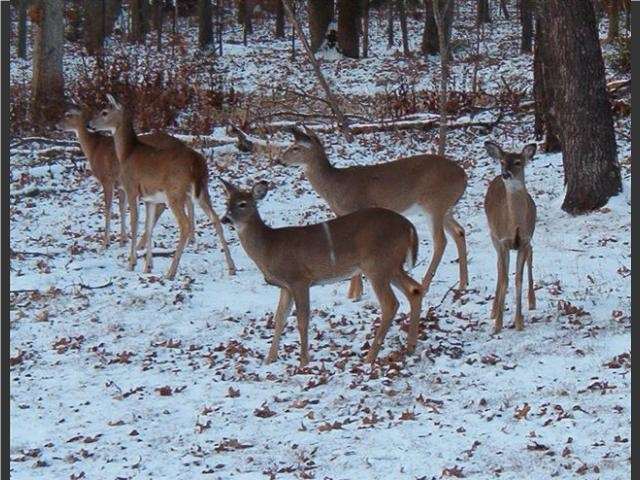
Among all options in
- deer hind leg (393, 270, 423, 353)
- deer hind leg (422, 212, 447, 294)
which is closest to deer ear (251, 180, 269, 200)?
deer hind leg (393, 270, 423, 353)

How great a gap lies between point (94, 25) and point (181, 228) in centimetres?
2306

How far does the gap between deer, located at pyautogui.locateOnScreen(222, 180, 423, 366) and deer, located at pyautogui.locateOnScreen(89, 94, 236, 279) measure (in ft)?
8.43

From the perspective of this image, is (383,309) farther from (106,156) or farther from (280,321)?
(106,156)

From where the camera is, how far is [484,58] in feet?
94.4

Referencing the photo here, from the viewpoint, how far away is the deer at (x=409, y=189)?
9469mm

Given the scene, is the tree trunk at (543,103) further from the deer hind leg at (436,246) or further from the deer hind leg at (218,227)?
the deer hind leg at (218,227)

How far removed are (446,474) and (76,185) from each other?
1031 cm

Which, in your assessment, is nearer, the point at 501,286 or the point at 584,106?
the point at 501,286

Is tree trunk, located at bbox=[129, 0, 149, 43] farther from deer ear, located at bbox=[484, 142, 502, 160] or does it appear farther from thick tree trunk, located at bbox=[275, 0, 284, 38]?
deer ear, located at bbox=[484, 142, 502, 160]

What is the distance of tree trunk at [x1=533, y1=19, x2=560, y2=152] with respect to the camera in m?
14.0

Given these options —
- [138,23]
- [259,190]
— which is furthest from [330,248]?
[138,23]

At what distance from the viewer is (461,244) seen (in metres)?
9.59

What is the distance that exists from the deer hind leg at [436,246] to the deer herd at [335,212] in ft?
0.04

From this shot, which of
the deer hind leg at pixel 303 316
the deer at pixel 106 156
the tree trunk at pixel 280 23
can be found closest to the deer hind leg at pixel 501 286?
the deer hind leg at pixel 303 316
